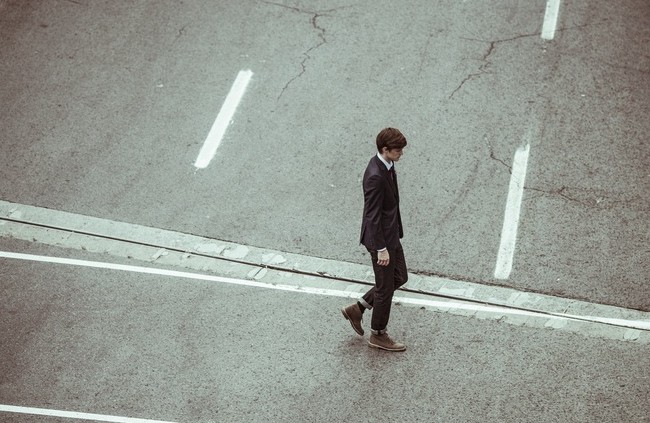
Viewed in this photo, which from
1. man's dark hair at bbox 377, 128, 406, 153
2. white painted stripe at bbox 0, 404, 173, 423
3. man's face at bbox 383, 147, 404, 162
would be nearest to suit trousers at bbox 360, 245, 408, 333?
man's face at bbox 383, 147, 404, 162

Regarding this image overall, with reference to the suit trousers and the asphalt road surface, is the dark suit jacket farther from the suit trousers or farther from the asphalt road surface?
the asphalt road surface

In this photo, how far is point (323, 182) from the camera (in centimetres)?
909

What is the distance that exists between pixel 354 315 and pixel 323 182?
2.28m

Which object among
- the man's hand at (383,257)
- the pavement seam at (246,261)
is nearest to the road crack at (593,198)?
the pavement seam at (246,261)

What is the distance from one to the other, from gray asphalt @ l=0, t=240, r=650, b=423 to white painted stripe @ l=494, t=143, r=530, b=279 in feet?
2.60

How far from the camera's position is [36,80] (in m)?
10.3

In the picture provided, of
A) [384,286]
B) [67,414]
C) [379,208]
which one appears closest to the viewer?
[379,208]

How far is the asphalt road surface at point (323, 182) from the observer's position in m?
7.05

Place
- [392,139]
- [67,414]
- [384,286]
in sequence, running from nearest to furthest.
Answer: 1. [392,139]
2. [67,414]
3. [384,286]

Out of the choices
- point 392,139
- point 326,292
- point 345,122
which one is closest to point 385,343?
point 326,292

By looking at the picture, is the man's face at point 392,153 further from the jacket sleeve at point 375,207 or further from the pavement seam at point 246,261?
the pavement seam at point 246,261

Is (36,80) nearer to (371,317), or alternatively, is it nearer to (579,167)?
(371,317)

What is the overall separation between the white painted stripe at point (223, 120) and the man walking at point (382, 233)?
3.11 m

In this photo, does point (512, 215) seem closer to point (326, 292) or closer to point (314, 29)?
point (326, 292)
